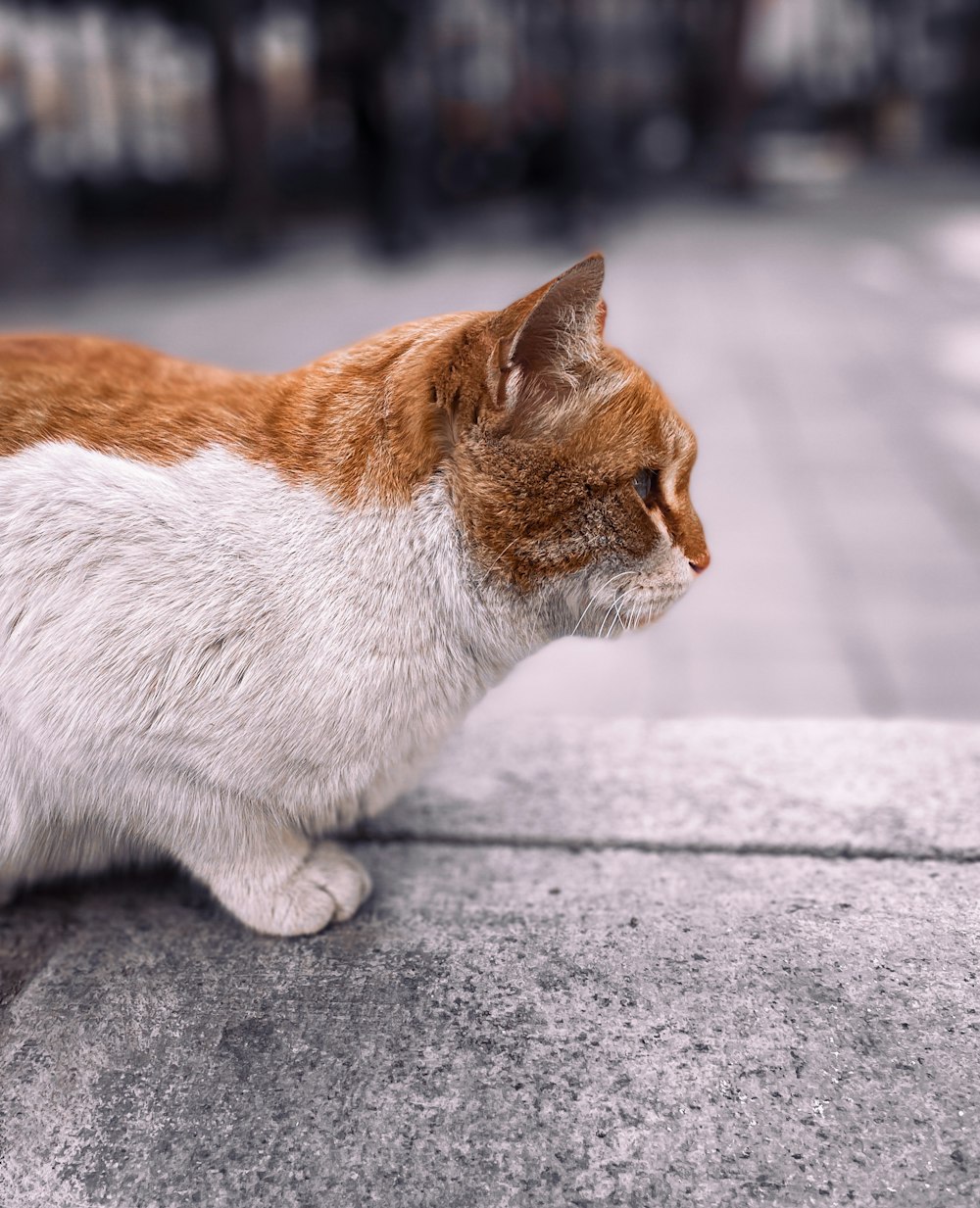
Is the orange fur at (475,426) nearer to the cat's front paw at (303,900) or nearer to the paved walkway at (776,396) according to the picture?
the cat's front paw at (303,900)

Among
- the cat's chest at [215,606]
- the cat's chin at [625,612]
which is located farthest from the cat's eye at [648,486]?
the cat's chest at [215,606]

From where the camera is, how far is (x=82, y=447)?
120cm

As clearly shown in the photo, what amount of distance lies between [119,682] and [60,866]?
37 centimetres

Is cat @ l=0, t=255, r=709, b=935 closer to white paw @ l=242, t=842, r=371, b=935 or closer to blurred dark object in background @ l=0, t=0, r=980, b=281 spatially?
white paw @ l=242, t=842, r=371, b=935

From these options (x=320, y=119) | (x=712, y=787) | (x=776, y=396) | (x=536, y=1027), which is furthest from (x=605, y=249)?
(x=536, y=1027)

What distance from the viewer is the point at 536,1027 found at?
4.01 feet

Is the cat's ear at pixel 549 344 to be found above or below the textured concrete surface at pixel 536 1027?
above

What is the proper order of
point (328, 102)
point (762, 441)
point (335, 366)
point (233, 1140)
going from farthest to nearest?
point (328, 102) < point (762, 441) < point (335, 366) < point (233, 1140)

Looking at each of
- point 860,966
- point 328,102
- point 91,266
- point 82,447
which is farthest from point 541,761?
point 328,102

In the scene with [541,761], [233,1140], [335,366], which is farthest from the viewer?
[541,761]

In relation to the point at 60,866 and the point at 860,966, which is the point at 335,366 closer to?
the point at 60,866

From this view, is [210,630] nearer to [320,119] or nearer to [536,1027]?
[536,1027]

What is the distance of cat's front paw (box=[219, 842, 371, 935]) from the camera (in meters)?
1.33

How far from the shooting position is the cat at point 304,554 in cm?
116
